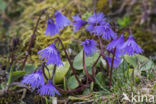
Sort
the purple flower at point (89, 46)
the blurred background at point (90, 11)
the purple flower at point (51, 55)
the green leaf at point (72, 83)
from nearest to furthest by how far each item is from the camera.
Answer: the purple flower at point (51, 55)
the purple flower at point (89, 46)
the green leaf at point (72, 83)
the blurred background at point (90, 11)

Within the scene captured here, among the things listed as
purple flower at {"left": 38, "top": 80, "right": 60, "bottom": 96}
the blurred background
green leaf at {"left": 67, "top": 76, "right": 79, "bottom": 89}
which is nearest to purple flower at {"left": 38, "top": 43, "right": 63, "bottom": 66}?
purple flower at {"left": 38, "top": 80, "right": 60, "bottom": 96}

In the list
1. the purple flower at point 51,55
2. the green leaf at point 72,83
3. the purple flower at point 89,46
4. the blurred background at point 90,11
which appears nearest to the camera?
the purple flower at point 51,55

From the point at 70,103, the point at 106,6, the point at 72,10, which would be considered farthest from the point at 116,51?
the point at 106,6

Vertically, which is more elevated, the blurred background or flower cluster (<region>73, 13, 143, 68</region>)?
the blurred background

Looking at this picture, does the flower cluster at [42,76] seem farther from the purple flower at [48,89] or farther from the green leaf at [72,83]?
the green leaf at [72,83]

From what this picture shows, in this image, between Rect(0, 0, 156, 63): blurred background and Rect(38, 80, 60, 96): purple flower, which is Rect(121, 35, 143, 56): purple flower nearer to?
Rect(38, 80, 60, 96): purple flower

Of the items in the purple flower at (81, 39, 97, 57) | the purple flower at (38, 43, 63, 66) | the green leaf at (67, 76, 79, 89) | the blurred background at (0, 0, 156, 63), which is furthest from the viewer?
the blurred background at (0, 0, 156, 63)

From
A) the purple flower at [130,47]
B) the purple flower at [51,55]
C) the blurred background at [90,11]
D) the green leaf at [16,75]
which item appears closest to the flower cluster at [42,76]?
the purple flower at [51,55]

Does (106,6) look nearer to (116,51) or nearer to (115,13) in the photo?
(115,13)

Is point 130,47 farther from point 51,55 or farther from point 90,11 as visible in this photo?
point 90,11

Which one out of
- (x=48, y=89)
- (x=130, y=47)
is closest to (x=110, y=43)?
(x=130, y=47)

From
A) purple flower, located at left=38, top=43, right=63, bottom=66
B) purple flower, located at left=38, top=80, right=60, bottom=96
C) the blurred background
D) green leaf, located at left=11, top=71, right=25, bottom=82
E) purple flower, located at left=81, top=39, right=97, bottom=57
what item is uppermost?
the blurred background
